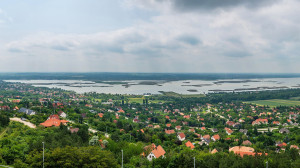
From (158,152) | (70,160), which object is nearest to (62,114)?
(158,152)

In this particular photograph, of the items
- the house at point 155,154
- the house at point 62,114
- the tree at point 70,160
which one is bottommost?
the house at point 155,154

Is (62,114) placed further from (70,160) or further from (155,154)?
(70,160)

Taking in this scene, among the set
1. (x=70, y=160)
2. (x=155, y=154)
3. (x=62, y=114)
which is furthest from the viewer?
(x=62, y=114)

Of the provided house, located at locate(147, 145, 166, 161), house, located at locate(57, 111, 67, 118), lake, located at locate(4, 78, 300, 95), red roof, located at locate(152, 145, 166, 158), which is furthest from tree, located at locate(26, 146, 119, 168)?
lake, located at locate(4, 78, 300, 95)

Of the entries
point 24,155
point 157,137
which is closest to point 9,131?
point 24,155

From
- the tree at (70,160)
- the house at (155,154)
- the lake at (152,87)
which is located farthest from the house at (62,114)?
the lake at (152,87)

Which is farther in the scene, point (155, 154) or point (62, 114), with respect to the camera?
point (62, 114)

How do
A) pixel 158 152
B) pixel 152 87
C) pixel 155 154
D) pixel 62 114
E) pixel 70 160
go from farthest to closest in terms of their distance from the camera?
pixel 152 87
pixel 62 114
pixel 158 152
pixel 155 154
pixel 70 160

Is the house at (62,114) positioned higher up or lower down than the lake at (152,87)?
higher up

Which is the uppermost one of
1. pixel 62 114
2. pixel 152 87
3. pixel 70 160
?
pixel 70 160

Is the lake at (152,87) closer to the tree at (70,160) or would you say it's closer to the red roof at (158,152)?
the red roof at (158,152)

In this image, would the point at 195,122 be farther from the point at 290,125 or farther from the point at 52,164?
the point at 52,164
